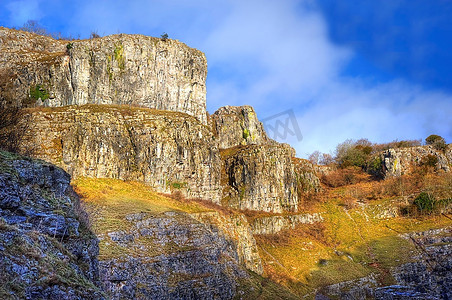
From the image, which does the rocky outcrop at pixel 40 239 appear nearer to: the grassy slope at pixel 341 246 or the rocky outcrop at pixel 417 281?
the grassy slope at pixel 341 246

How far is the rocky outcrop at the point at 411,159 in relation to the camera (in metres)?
81.8

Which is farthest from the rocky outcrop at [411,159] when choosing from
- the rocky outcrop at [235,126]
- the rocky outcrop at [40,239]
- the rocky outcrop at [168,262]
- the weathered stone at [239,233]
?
the rocky outcrop at [40,239]

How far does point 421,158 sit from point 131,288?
73901 millimetres

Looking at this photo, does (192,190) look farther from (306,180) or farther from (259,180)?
(306,180)

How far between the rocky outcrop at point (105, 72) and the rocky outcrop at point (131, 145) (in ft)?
14.3

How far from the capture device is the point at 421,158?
83.4m

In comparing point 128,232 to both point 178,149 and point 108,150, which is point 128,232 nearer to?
point 108,150

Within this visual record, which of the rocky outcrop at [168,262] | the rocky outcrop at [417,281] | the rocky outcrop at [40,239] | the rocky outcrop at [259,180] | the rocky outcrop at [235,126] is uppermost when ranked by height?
the rocky outcrop at [235,126]

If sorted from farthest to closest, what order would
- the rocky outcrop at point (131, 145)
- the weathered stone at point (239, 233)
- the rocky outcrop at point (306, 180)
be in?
the rocky outcrop at point (306, 180) < the rocky outcrop at point (131, 145) < the weathered stone at point (239, 233)

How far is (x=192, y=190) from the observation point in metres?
57.6

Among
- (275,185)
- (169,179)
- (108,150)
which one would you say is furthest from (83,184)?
(275,185)

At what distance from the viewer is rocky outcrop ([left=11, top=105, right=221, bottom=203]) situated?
157 feet

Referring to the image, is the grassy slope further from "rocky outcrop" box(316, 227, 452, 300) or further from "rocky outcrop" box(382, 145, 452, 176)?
"rocky outcrop" box(382, 145, 452, 176)

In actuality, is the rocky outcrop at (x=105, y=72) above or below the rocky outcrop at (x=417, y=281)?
above
